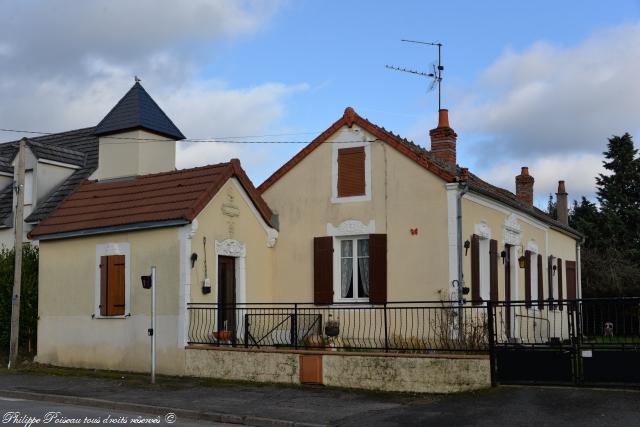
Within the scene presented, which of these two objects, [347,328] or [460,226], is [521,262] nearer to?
[460,226]

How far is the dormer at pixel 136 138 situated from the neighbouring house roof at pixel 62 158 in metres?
1.45

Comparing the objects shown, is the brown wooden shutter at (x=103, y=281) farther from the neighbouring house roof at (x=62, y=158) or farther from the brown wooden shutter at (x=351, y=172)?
the brown wooden shutter at (x=351, y=172)

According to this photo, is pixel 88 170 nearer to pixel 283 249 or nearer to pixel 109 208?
pixel 109 208

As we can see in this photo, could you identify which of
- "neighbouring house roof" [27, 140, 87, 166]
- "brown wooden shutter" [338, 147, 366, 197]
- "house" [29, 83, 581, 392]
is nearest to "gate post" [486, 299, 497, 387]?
"house" [29, 83, 581, 392]

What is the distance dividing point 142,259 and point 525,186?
1495cm

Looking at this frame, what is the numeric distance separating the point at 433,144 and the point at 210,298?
7738 mm

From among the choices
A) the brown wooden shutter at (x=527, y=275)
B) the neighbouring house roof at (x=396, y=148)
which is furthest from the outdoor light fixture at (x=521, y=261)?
the neighbouring house roof at (x=396, y=148)

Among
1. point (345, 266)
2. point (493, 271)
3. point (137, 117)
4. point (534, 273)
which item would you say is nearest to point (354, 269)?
point (345, 266)

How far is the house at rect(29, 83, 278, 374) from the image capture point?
1691 centimetres

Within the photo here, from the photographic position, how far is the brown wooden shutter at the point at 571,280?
27009 mm

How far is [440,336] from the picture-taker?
14945mm

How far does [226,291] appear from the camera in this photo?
18328mm

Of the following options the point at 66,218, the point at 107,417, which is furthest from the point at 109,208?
the point at 107,417

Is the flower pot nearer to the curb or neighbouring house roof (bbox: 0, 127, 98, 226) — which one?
the curb
